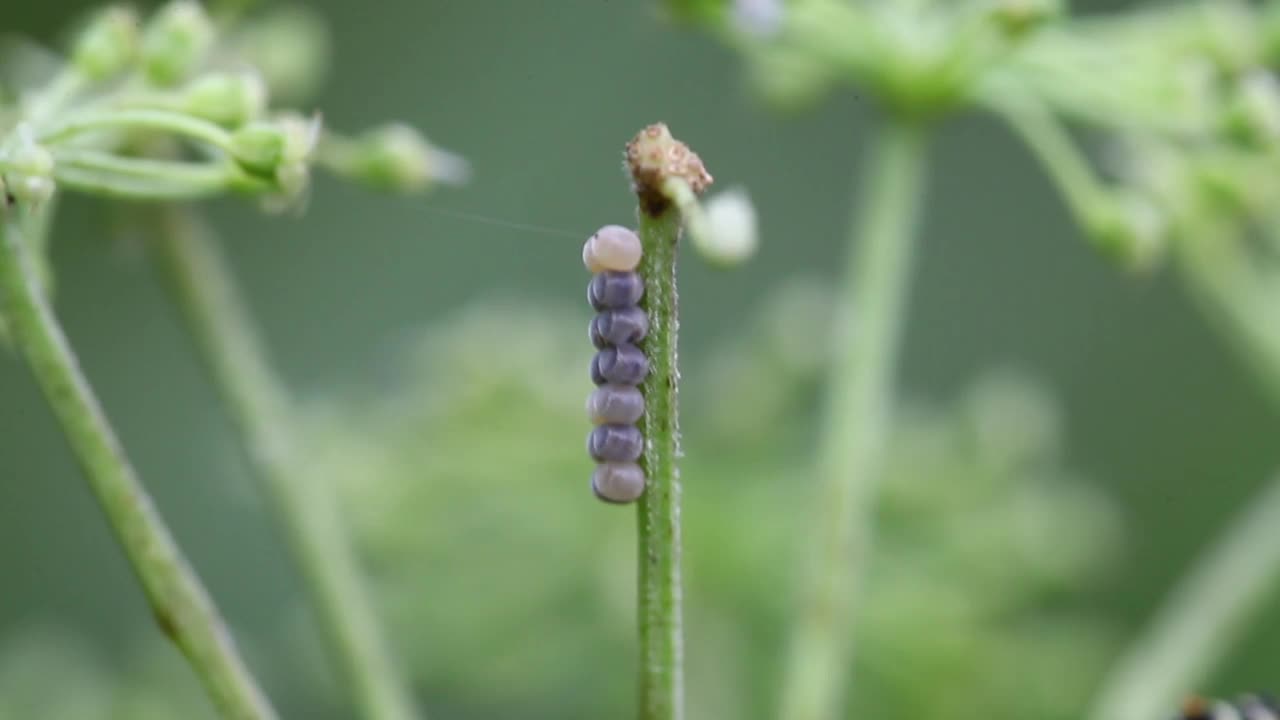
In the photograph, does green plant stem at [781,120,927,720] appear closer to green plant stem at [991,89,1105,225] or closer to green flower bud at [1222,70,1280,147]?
green plant stem at [991,89,1105,225]

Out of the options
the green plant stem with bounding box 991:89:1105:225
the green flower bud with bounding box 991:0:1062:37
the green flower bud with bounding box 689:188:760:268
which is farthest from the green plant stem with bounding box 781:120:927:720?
the green flower bud with bounding box 689:188:760:268

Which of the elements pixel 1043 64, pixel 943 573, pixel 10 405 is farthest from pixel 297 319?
pixel 1043 64

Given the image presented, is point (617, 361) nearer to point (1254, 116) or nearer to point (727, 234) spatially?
point (727, 234)

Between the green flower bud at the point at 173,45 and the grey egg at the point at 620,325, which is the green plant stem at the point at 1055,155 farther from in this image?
the grey egg at the point at 620,325

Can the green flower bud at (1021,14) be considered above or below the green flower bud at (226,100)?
above

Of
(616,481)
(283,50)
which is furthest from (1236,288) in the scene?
(616,481)

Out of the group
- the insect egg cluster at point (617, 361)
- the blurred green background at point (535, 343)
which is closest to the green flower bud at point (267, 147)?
the insect egg cluster at point (617, 361)
